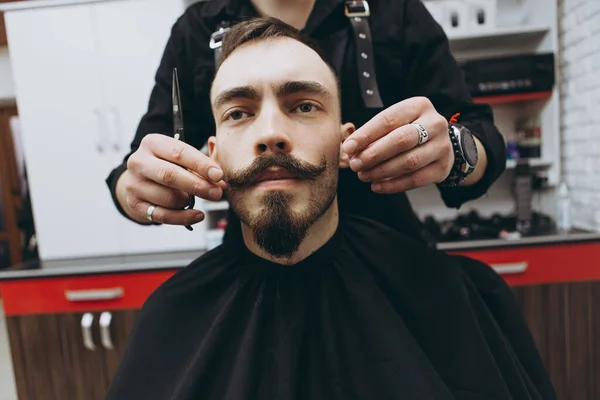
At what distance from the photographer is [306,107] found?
760mm

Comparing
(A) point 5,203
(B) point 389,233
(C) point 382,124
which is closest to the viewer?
(C) point 382,124

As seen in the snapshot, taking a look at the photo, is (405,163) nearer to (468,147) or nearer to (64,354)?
(468,147)

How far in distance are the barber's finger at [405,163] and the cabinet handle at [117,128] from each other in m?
1.74

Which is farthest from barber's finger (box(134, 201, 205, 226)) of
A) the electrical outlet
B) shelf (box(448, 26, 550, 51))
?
the electrical outlet

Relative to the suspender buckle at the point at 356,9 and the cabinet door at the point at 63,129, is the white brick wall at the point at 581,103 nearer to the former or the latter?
the suspender buckle at the point at 356,9

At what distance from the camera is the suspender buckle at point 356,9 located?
3.18ft

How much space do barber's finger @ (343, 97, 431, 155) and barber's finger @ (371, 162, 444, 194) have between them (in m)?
0.08

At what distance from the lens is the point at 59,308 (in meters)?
1.82

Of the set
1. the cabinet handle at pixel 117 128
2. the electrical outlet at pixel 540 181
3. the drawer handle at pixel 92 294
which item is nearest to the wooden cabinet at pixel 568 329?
the electrical outlet at pixel 540 181

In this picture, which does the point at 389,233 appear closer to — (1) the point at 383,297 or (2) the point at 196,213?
(1) the point at 383,297

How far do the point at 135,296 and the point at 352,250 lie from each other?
132cm

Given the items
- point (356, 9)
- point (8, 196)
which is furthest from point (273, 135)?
point (8, 196)

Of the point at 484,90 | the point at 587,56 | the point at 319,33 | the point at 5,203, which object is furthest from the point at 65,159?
the point at 5,203

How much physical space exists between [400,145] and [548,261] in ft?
4.91
